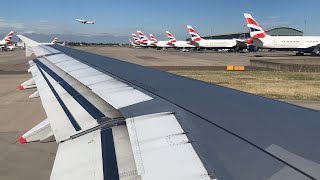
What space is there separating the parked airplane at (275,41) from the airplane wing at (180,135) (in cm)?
5091

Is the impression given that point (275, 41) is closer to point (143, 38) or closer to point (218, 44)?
point (218, 44)

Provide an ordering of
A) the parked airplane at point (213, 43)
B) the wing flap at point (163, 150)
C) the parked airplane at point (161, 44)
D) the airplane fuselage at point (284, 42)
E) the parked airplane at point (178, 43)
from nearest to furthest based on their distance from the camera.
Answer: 1. the wing flap at point (163, 150)
2. the airplane fuselage at point (284, 42)
3. the parked airplane at point (213, 43)
4. the parked airplane at point (178, 43)
5. the parked airplane at point (161, 44)

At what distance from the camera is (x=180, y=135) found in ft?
7.32

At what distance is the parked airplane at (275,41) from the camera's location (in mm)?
51406

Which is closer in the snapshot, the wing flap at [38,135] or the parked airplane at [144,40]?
the wing flap at [38,135]

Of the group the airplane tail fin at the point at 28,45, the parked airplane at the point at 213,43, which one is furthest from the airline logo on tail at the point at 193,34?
the airplane tail fin at the point at 28,45

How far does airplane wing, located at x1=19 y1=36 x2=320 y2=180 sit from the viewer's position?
5.80ft

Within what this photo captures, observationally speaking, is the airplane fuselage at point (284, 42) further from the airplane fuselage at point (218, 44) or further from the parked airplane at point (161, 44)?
the parked airplane at point (161, 44)

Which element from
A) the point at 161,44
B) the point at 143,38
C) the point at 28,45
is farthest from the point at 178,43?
the point at 28,45

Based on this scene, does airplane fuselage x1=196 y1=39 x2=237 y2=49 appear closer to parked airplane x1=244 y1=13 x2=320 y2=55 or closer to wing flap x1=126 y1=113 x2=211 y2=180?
parked airplane x1=244 y1=13 x2=320 y2=55

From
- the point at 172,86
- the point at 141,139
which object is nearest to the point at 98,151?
the point at 141,139

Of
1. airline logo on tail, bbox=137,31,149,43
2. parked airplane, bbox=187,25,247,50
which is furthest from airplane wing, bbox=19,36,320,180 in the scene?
airline logo on tail, bbox=137,31,149,43

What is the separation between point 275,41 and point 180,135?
53509 mm

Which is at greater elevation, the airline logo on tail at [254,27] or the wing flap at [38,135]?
the airline logo on tail at [254,27]
